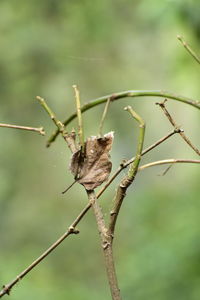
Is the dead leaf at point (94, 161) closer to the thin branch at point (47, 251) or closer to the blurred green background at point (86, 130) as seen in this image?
the thin branch at point (47, 251)

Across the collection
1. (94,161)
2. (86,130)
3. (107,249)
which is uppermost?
(86,130)

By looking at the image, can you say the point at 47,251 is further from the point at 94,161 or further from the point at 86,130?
the point at 86,130

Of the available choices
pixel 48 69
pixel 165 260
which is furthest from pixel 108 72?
pixel 165 260

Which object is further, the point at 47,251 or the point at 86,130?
the point at 86,130

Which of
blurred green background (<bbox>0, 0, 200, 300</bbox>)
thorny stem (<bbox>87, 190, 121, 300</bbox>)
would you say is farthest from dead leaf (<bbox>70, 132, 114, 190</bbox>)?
blurred green background (<bbox>0, 0, 200, 300</bbox>)

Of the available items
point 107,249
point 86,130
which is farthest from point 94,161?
point 86,130

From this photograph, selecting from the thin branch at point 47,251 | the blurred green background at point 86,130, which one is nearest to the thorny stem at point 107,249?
the thin branch at point 47,251
